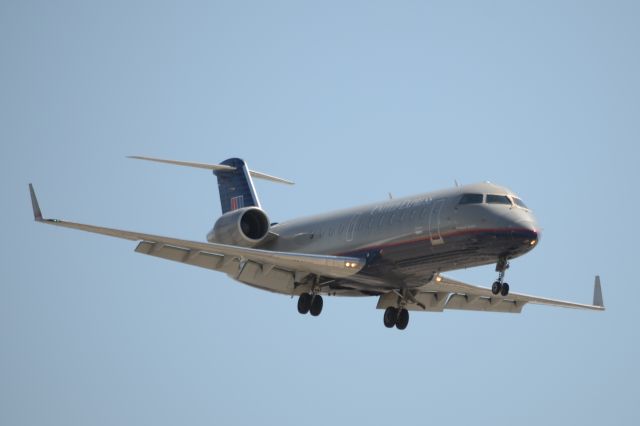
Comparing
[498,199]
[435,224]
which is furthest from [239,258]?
[498,199]

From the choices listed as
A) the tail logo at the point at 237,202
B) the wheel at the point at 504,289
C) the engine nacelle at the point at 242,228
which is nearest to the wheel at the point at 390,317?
the engine nacelle at the point at 242,228

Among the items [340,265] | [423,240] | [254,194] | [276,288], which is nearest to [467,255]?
[423,240]

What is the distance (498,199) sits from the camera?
31641 mm

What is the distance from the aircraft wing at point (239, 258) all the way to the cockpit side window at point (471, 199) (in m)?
3.49

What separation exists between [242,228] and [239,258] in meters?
2.28

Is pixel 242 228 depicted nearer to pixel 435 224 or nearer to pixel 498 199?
pixel 435 224

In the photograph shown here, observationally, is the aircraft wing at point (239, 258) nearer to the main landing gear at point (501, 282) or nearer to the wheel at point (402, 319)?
the wheel at point (402, 319)

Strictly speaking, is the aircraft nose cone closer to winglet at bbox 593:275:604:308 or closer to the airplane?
the airplane

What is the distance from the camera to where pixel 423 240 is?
106 feet

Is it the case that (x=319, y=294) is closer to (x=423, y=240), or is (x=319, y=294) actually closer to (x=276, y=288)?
(x=276, y=288)

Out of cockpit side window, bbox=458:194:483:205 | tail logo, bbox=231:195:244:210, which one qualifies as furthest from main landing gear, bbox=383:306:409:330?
tail logo, bbox=231:195:244:210

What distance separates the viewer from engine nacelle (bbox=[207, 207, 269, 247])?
121 feet

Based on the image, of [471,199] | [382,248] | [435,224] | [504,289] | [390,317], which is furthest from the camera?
[390,317]

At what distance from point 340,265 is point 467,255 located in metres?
3.83
